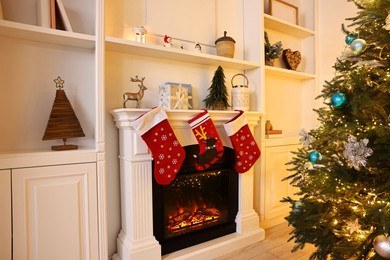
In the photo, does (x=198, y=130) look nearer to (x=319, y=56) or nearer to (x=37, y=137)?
(x=37, y=137)

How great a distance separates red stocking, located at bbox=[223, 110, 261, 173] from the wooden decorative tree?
1099 mm

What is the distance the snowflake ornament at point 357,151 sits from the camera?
3.45 feet

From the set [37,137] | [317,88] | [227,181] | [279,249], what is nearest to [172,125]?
[227,181]

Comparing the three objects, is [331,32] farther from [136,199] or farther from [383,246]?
[136,199]

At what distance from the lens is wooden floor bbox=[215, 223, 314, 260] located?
186 centimetres

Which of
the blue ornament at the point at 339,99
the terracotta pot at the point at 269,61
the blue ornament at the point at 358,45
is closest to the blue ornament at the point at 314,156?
the blue ornament at the point at 339,99

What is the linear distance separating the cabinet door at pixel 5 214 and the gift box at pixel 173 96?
3.38 feet

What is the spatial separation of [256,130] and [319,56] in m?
1.26

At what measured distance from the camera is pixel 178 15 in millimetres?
2000

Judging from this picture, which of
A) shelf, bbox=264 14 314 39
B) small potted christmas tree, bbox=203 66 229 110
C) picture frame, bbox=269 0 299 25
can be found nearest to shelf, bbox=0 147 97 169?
small potted christmas tree, bbox=203 66 229 110

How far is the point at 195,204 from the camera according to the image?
194cm

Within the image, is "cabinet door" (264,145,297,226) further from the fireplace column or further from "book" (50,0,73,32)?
"book" (50,0,73,32)

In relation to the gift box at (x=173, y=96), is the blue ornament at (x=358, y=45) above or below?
above

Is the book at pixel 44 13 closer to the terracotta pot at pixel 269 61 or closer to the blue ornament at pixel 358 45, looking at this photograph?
the blue ornament at pixel 358 45
